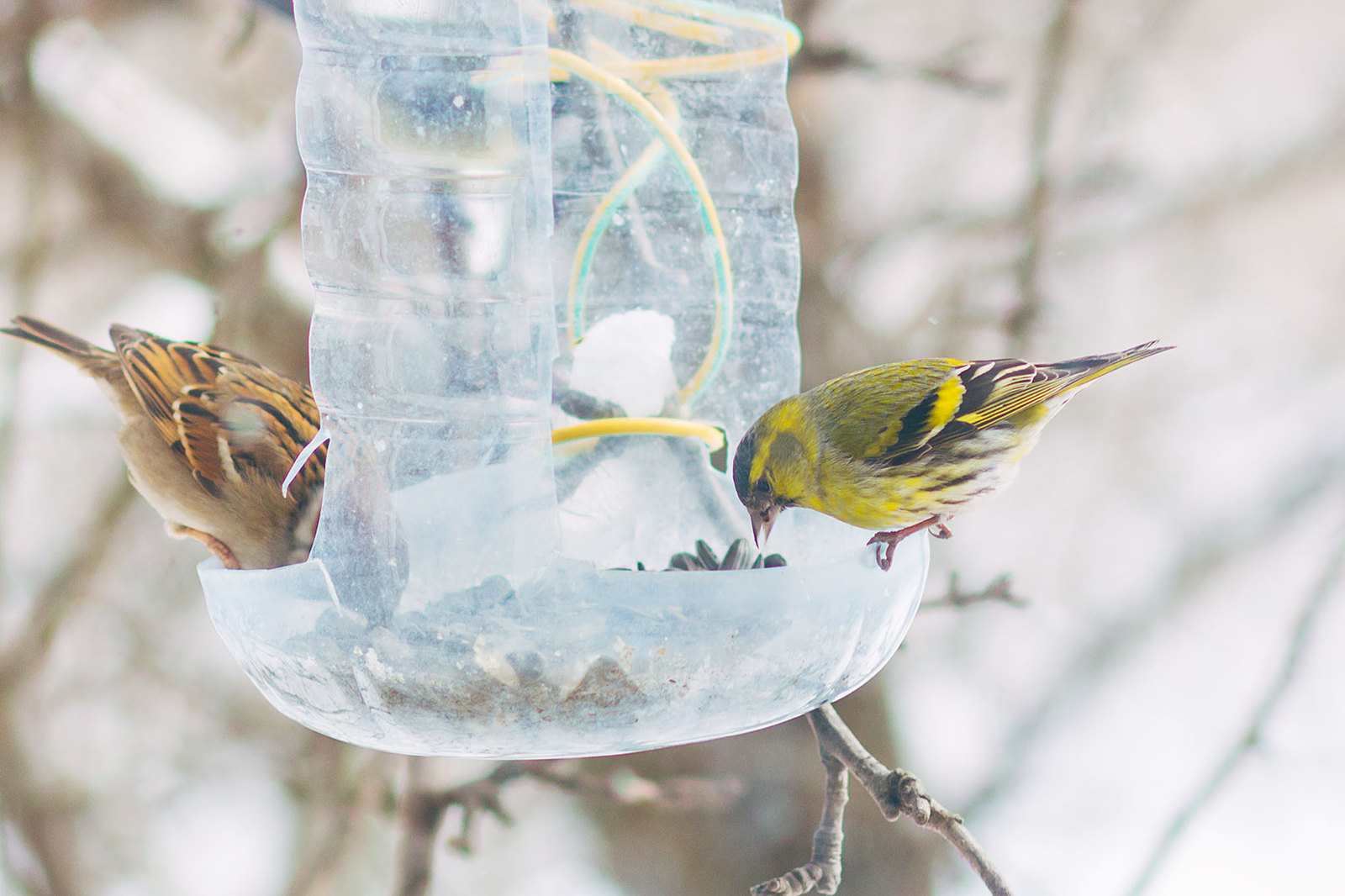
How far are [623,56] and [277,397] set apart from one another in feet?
3.84

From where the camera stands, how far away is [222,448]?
251 centimetres

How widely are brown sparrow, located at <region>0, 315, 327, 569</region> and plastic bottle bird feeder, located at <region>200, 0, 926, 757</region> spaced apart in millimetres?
374

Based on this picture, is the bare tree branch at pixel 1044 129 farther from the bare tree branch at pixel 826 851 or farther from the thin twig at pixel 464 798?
the bare tree branch at pixel 826 851

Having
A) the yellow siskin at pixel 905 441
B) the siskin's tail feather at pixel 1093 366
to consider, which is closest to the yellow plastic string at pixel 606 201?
the yellow siskin at pixel 905 441

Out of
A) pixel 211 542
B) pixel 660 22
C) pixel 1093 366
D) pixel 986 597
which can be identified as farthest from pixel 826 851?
pixel 660 22

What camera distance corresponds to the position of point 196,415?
257 centimetres

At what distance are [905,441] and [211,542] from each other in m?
1.55

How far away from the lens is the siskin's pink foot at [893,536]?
1996 mm

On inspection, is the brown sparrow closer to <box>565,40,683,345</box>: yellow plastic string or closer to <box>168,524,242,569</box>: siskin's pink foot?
<box>168,524,242,569</box>: siskin's pink foot

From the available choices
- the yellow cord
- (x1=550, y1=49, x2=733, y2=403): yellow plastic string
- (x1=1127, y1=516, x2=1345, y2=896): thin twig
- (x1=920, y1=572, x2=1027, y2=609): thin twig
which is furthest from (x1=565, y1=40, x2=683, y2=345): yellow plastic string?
(x1=1127, y1=516, x2=1345, y2=896): thin twig

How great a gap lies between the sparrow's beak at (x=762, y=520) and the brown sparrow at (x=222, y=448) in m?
0.90

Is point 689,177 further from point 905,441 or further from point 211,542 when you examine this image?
point 211,542

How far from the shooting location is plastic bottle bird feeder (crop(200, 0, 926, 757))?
1683 mm

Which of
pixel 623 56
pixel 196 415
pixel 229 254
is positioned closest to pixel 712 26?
pixel 623 56
